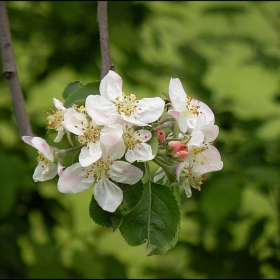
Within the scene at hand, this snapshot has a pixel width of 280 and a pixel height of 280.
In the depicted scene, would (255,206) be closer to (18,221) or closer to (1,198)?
(18,221)

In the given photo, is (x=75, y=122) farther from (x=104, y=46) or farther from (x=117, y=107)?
(x=104, y=46)

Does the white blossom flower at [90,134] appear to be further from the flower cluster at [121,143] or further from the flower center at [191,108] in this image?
the flower center at [191,108]

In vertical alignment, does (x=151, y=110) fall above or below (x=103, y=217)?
above

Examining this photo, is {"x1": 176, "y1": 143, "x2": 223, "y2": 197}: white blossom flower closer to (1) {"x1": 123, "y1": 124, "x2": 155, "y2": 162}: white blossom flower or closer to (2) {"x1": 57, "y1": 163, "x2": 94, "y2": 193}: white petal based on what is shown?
(1) {"x1": 123, "y1": 124, "x2": 155, "y2": 162}: white blossom flower

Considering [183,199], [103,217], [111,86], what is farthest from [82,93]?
[183,199]

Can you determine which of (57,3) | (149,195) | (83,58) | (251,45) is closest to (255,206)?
(251,45)

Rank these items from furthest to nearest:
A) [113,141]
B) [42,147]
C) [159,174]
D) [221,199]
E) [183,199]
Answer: [183,199] < [221,199] < [159,174] < [42,147] < [113,141]

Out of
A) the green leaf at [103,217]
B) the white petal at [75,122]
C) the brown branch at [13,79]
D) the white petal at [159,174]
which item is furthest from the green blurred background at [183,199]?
the white petal at [75,122]
